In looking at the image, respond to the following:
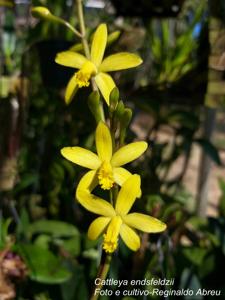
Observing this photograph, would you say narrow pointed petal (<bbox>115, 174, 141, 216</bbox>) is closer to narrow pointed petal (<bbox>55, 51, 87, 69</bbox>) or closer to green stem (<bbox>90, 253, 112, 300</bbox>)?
green stem (<bbox>90, 253, 112, 300</bbox>)

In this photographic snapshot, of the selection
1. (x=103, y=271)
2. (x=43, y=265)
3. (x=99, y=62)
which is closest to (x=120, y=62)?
(x=99, y=62)

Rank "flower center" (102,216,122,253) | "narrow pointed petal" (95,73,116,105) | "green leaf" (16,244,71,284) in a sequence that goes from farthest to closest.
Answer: "green leaf" (16,244,71,284), "narrow pointed petal" (95,73,116,105), "flower center" (102,216,122,253)

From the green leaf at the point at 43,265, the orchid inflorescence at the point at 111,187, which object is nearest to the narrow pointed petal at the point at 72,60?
the orchid inflorescence at the point at 111,187

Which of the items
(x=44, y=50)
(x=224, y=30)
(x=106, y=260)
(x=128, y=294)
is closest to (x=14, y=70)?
(x=44, y=50)

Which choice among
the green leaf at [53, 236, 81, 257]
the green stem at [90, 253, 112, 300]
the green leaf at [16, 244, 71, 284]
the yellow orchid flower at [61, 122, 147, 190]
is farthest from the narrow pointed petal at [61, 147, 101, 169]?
the green leaf at [53, 236, 81, 257]

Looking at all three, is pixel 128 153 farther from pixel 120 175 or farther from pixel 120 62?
pixel 120 62

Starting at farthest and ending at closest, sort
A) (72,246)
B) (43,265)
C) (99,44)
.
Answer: (72,246), (43,265), (99,44)
